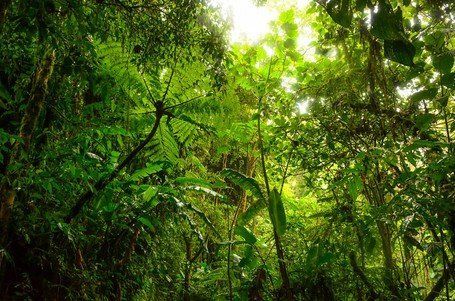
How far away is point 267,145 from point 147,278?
6.07 ft

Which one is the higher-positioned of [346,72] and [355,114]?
[346,72]

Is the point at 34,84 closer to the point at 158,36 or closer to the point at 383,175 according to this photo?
the point at 158,36

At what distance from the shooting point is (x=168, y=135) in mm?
2611

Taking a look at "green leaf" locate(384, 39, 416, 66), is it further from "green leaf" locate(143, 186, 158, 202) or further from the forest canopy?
"green leaf" locate(143, 186, 158, 202)

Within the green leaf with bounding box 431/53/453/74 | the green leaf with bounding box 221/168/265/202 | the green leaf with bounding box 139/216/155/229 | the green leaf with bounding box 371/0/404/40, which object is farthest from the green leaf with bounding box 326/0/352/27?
the green leaf with bounding box 221/168/265/202

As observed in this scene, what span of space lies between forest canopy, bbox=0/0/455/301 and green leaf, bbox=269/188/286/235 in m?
0.01

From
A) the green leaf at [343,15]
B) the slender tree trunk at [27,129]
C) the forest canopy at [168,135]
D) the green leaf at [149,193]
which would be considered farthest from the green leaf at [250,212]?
the green leaf at [343,15]

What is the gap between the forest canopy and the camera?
5.75 feet

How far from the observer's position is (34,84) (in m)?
2.01

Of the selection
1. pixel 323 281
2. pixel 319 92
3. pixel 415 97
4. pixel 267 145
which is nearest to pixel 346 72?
pixel 319 92

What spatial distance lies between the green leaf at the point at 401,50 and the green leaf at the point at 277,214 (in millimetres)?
1801

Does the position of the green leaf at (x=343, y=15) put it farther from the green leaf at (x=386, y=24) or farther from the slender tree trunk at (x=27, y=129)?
the slender tree trunk at (x=27, y=129)

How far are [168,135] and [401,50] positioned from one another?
2150 millimetres

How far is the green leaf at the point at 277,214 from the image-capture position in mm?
2346
